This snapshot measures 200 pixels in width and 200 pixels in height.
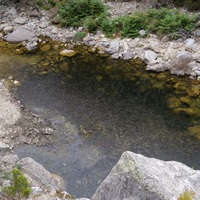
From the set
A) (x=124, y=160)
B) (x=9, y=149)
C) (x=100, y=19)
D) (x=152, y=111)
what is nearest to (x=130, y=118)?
(x=152, y=111)

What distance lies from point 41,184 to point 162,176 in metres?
3.34

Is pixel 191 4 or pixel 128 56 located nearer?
pixel 128 56

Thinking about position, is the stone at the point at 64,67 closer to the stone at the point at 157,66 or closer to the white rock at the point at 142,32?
the stone at the point at 157,66

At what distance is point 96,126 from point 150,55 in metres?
5.30

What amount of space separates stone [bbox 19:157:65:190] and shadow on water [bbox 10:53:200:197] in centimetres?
A: 30

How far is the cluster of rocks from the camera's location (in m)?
14.4

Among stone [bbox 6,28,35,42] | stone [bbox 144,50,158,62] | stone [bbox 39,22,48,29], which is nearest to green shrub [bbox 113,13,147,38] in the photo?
stone [bbox 144,50,158,62]

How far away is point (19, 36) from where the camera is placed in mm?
17297

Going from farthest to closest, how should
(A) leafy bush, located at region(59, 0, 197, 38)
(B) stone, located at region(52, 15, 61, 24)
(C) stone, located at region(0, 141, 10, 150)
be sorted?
(B) stone, located at region(52, 15, 61, 24), (A) leafy bush, located at region(59, 0, 197, 38), (C) stone, located at region(0, 141, 10, 150)

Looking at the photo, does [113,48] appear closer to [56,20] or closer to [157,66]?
[157,66]

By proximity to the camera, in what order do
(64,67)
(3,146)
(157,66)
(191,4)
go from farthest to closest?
(191,4), (64,67), (157,66), (3,146)

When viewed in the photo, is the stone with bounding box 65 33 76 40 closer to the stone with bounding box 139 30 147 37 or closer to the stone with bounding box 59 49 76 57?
the stone with bounding box 59 49 76 57

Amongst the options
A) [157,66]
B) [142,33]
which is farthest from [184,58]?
[142,33]

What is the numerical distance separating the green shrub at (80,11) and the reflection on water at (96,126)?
14.3 feet
